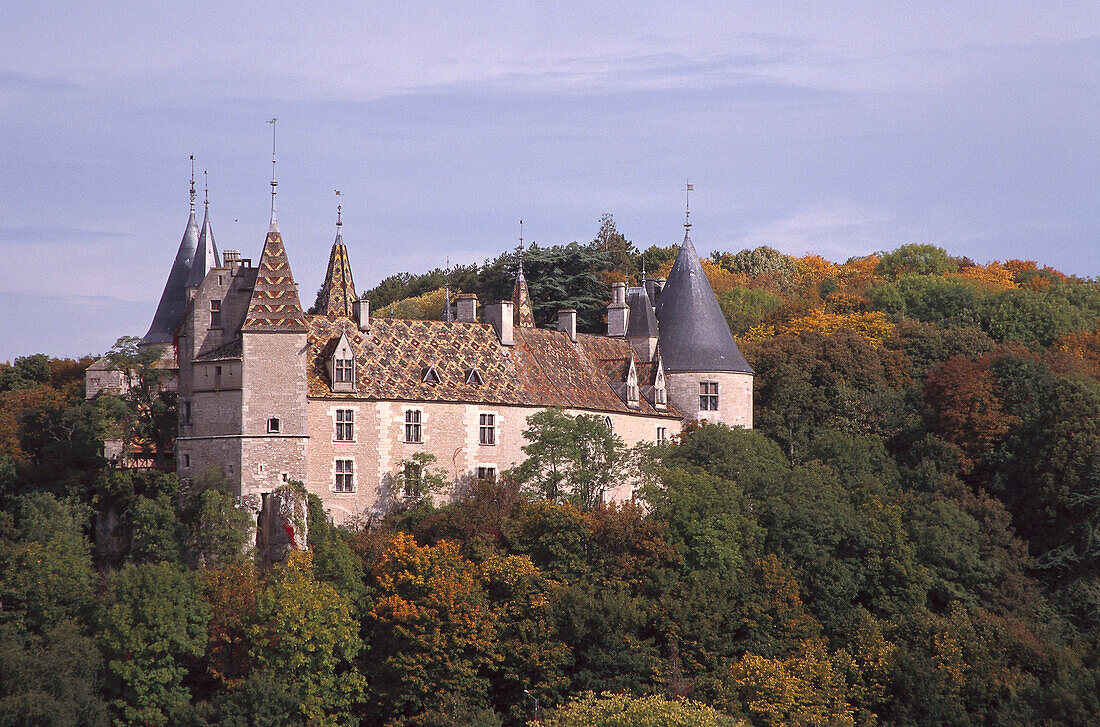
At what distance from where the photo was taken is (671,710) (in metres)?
51.4

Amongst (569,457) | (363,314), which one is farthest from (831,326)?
(363,314)

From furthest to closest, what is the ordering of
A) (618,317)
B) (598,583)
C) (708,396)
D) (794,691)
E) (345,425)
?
(618,317) < (708,396) < (345,425) < (598,583) < (794,691)

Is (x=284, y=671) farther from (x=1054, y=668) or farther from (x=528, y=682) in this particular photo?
(x=1054, y=668)

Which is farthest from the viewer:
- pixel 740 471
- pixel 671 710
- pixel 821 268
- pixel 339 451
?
pixel 821 268

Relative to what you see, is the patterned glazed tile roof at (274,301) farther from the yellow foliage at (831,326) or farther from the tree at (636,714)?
the yellow foliage at (831,326)

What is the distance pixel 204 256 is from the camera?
70.8m

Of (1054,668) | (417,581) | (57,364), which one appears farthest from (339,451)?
(1054,668)

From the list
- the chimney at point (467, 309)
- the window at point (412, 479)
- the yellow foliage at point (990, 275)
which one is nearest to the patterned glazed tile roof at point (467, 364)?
the chimney at point (467, 309)

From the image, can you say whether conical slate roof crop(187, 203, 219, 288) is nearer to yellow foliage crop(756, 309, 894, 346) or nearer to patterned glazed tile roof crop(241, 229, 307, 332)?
patterned glazed tile roof crop(241, 229, 307, 332)

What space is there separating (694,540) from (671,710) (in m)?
11.0

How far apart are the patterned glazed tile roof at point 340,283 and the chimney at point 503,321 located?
6.41 meters

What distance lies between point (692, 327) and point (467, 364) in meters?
13.0

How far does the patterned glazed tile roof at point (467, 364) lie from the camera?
61.8m

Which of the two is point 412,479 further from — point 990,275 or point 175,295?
point 990,275
